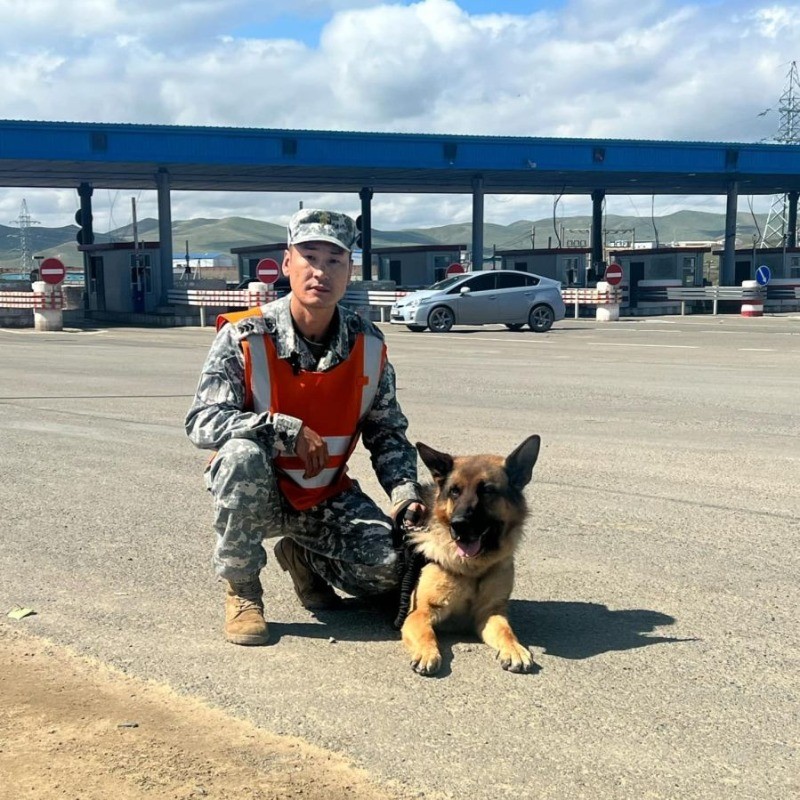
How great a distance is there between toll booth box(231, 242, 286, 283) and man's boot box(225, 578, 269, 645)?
4104 cm

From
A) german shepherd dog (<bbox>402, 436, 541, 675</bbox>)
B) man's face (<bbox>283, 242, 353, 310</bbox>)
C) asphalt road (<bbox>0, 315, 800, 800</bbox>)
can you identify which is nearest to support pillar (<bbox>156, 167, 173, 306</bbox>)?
asphalt road (<bbox>0, 315, 800, 800</bbox>)

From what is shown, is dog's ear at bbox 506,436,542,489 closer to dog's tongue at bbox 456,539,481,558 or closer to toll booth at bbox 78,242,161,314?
dog's tongue at bbox 456,539,481,558

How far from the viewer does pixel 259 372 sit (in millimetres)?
4355

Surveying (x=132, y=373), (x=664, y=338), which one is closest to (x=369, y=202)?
(x=664, y=338)

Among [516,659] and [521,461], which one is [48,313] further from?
[516,659]

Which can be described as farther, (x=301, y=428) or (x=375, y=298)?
(x=375, y=298)

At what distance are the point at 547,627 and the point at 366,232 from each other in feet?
144

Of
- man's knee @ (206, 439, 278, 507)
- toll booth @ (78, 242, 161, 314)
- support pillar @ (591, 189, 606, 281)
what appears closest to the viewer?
man's knee @ (206, 439, 278, 507)

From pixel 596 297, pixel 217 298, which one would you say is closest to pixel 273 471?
pixel 217 298

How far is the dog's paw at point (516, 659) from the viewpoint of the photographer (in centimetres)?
396

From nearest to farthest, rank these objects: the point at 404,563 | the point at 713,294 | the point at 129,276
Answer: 1. the point at 404,563
2. the point at 129,276
3. the point at 713,294

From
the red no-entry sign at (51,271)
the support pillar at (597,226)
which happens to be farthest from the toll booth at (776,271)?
the red no-entry sign at (51,271)

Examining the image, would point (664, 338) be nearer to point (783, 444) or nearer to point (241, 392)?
point (783, 444)

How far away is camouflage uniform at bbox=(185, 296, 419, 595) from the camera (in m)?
4.23
